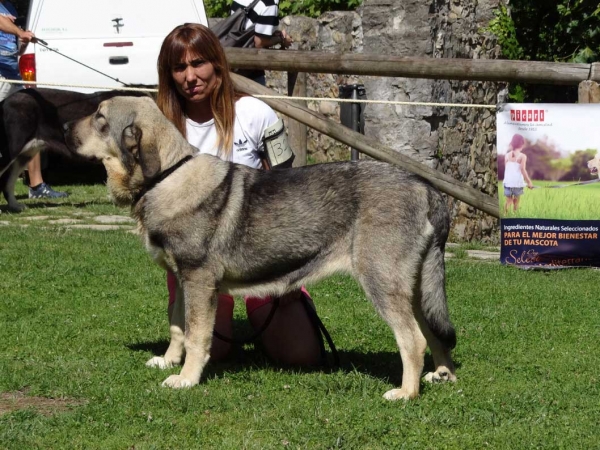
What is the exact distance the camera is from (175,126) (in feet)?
17.1

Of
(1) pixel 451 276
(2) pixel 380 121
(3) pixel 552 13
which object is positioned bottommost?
(1) pixel 451 276

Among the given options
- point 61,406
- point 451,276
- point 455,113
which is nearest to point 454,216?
point 455,113

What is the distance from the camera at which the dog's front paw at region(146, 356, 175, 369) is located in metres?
5.40

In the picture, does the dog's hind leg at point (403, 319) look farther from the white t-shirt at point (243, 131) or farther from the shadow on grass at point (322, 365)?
the white t-shirt at point (243, 131)

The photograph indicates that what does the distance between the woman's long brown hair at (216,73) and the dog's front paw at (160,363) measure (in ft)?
4.03

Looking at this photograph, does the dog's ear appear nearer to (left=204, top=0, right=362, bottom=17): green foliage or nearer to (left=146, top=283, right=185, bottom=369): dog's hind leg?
(left=146, top=283, right=185, bottom=369): dog's hind leg

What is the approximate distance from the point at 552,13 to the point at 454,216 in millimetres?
3759

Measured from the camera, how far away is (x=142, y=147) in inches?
195

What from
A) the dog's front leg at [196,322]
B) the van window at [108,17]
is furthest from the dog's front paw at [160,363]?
the van window at [108,17]

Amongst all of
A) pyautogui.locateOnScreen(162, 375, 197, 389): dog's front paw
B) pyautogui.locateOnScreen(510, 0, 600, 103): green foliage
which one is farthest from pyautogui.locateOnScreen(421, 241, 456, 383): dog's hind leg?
pyautogui.locateOnScreen(510, 0, 600, 103): green foliage

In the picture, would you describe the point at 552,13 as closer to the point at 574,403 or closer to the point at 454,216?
the point at 454,216

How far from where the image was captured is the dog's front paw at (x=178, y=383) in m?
4.97

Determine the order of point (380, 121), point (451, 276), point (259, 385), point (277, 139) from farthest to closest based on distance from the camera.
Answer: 1. point (380, 121)
2. point (451, 276)
3. point (277, 139)
4. point (259, 385)

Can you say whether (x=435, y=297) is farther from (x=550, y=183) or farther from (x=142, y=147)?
(x=550, y=183)
